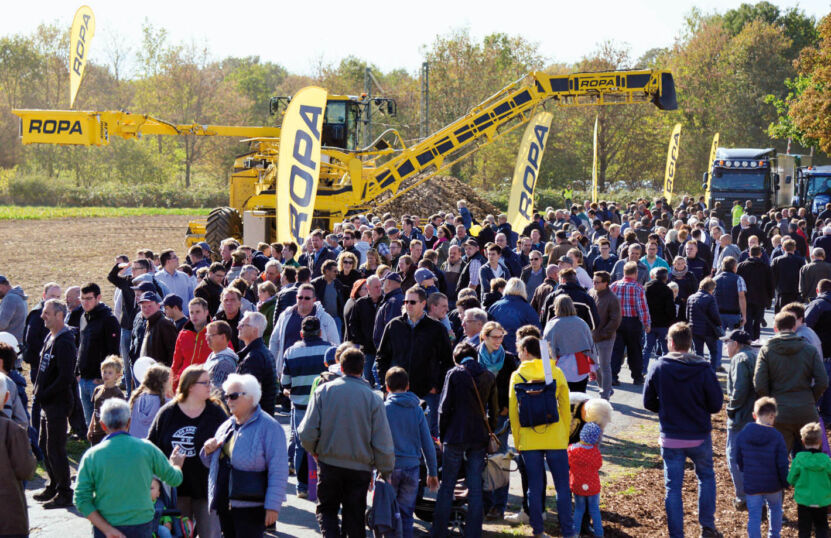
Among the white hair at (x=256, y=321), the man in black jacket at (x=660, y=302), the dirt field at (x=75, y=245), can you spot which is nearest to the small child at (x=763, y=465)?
the white hair at (x=256, y=321)

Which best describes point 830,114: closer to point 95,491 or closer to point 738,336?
point 738,336

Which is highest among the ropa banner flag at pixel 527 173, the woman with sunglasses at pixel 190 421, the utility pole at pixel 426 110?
the utility pole at pixel 426 110

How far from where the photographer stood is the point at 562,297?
913 centimetres

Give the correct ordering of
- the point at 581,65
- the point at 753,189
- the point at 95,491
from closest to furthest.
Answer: the point at 95,491 < the point at 753,189 < the point at 581,65

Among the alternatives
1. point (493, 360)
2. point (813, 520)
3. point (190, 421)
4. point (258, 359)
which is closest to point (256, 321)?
point (258, 359)

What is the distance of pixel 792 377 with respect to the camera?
784cm

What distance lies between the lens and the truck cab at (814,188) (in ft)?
105

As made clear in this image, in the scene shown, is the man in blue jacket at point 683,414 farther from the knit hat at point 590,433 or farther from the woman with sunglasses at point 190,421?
the woman with sunglasses at point 190,421

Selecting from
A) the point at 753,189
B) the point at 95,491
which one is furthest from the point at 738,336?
the point at 753,189

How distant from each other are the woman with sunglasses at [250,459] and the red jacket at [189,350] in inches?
106

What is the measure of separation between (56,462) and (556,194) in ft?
→ 155

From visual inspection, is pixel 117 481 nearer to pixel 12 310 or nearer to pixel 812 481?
pixel 812 481

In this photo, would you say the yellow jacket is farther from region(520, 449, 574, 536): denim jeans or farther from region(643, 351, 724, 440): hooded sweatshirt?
region(643, 351, 724, 440): hooded sweatshirt

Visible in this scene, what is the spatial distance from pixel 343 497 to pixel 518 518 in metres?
1.91
